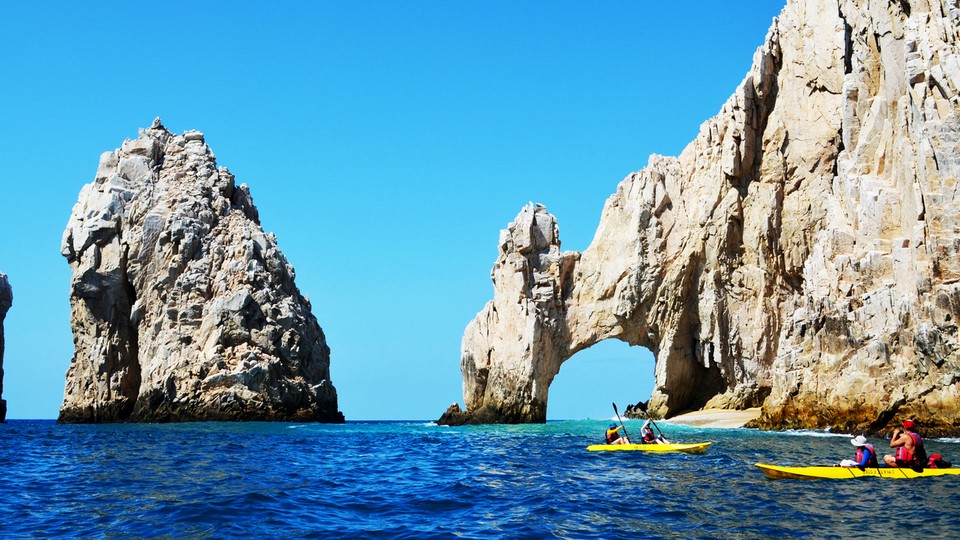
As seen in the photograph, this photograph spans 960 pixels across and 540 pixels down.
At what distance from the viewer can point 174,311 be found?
69125 millimetres

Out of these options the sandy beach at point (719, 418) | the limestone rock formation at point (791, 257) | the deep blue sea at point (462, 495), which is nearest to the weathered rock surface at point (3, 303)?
the limestone rock formation at point (791, 257)

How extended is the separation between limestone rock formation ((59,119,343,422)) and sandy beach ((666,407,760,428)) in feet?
102

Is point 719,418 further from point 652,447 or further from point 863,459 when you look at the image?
point 863,459

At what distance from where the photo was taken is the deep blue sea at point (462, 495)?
628 inches

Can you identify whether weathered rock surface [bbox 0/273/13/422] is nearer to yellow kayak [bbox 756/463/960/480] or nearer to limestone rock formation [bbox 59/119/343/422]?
limestone rock formation [bbox 59/119/343/422]

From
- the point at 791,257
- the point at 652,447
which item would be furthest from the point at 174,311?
the point at 652,447

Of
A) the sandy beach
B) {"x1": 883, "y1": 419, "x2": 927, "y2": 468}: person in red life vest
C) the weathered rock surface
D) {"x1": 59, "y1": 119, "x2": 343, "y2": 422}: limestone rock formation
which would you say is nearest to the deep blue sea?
{"x1": 883, "y1": 419, "x2": 927, "y2": 468}: person in red life vest

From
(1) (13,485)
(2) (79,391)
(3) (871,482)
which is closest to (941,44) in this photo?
(3) (871,482)

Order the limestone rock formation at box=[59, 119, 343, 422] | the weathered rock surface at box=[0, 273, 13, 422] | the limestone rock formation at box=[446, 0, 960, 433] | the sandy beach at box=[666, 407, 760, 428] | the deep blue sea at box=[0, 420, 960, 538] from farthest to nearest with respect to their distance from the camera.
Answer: the weathered rock surface at box=[0, 273, 13, 422] < the limestone rock formation at box=[59, 119, 343, 422] < the sandy beach at box=[666, 407, 760, 428] < the limestone rock formation at box=[446, 0, 960, 433] < the deep blue sea at box=[0, 420, 960, 538]

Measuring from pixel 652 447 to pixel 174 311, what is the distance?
4788cm

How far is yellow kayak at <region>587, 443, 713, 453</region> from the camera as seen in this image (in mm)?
31312

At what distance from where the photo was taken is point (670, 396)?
58062 millimetres

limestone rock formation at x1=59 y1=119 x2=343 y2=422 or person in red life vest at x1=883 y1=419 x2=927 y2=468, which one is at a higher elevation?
limestone rock formation at x1=59 y1=119 x2=343 y2=422

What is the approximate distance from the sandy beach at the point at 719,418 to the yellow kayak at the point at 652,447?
1742 centimetres
